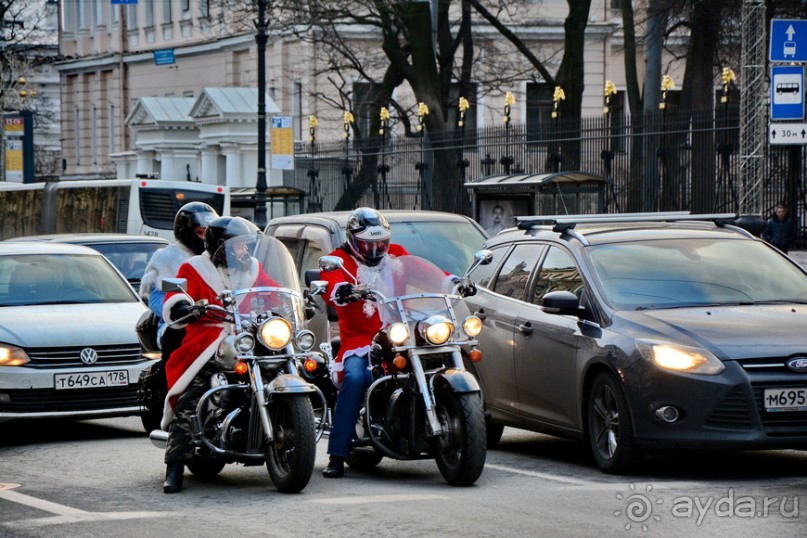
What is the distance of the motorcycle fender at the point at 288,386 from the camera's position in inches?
349

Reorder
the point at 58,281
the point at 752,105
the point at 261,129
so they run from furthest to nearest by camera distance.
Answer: the point at 261,129 < the point at 752,105 < the point at 58,281

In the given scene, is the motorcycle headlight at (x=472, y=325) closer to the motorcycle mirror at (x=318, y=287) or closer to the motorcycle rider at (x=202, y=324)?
the motorcycle mirror at (x=318, y=287)

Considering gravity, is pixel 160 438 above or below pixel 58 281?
below

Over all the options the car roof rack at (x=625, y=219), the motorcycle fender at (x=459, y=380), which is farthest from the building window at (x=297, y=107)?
the motorcycle fender at (x=459, y=380)

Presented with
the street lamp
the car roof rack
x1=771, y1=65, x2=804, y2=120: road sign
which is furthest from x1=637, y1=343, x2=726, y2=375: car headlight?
the street lamp

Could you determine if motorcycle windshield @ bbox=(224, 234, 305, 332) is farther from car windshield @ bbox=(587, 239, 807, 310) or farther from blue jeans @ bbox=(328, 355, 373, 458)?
car windshield @ bbox=(587, 239, 807, 310)

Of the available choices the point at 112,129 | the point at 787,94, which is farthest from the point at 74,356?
the point at 112,129

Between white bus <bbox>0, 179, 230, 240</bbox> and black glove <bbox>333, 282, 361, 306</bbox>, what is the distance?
1047 inches

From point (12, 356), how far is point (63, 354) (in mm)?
379

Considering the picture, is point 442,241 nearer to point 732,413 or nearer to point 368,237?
point 368,237

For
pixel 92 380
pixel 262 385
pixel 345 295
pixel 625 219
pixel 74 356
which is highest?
pixel 625 219

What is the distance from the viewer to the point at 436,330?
9.45 m

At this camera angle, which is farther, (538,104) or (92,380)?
(538,104)

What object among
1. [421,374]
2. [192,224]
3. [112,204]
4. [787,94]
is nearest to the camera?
[421,374]
